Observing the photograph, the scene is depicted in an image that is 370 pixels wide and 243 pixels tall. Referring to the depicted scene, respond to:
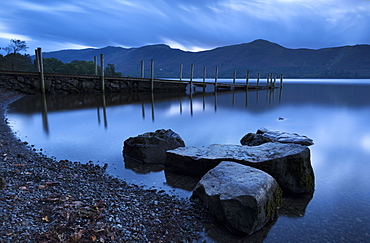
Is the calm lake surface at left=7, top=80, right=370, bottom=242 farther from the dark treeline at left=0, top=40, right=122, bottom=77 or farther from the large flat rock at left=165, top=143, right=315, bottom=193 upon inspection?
the dark treeline at left=0, top=40, right=122, bottom=77

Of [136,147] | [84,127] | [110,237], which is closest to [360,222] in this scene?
[110,237]

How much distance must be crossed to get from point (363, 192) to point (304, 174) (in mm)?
1487

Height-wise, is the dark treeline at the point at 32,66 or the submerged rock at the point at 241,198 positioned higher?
the dark treeline at the point at 32,66

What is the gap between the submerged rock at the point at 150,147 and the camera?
24.4ft

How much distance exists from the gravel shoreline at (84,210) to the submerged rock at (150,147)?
4.56 feet

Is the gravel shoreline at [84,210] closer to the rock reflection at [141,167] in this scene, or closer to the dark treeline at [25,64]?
the rock reflection at [141,167]

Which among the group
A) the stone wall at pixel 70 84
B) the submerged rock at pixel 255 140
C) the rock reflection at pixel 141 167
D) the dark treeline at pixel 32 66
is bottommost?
the rock reflection at pixel 141 167

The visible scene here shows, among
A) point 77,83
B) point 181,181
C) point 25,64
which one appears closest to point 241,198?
point 181,181

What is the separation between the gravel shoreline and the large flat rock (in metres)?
1.22

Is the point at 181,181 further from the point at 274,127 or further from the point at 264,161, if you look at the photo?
the point at 274,127

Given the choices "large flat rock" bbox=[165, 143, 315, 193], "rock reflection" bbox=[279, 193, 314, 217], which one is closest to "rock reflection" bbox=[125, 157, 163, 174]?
"large flat rock" bbox=[165, 143, 315, 193]

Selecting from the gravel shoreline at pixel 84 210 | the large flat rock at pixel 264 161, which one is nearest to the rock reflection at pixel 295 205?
the large flat rock at pixel 264 161

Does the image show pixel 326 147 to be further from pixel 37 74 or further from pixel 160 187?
pixel 37 74

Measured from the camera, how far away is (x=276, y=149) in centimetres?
648
